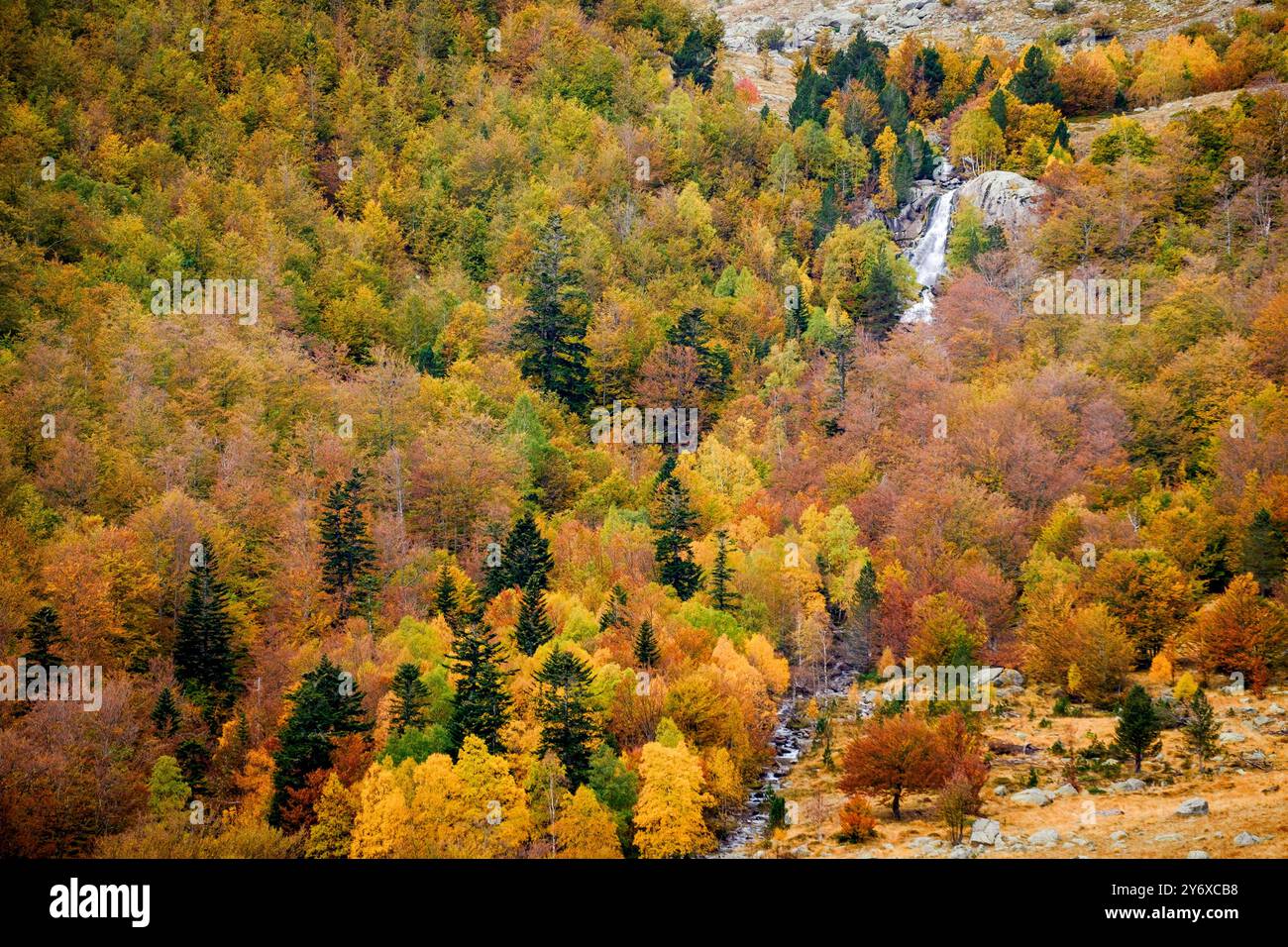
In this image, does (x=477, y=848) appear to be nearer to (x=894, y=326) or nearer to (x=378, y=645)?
(x=378, y=645)

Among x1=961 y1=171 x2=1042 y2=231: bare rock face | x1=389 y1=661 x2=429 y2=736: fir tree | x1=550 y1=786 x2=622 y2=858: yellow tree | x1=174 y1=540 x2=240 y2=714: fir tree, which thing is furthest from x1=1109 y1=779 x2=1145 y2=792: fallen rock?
x1=961 y1=171 x2=1042 y2=231: bare rock face

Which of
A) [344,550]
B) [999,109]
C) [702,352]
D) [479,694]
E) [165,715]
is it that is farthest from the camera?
[999,109]

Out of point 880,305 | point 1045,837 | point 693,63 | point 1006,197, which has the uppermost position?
point 693,63

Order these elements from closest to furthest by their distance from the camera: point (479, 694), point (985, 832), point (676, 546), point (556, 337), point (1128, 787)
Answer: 1. point (985, 832)
2. point (1128, 787)
3. point (479, 694)
4. point (676, 546)
5. point (556, 337)

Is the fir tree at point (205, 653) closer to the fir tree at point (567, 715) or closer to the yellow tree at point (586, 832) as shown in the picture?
the fir tree at point (567, 715)

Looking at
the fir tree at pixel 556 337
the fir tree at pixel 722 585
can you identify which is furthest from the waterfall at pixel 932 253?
the fir tree at pixel 722 585

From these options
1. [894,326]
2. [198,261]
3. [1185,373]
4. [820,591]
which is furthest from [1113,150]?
[198,261]

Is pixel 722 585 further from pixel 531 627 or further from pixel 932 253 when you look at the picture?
pixel 932 253

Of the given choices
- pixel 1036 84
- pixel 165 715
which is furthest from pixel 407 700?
pixel 1036 84
